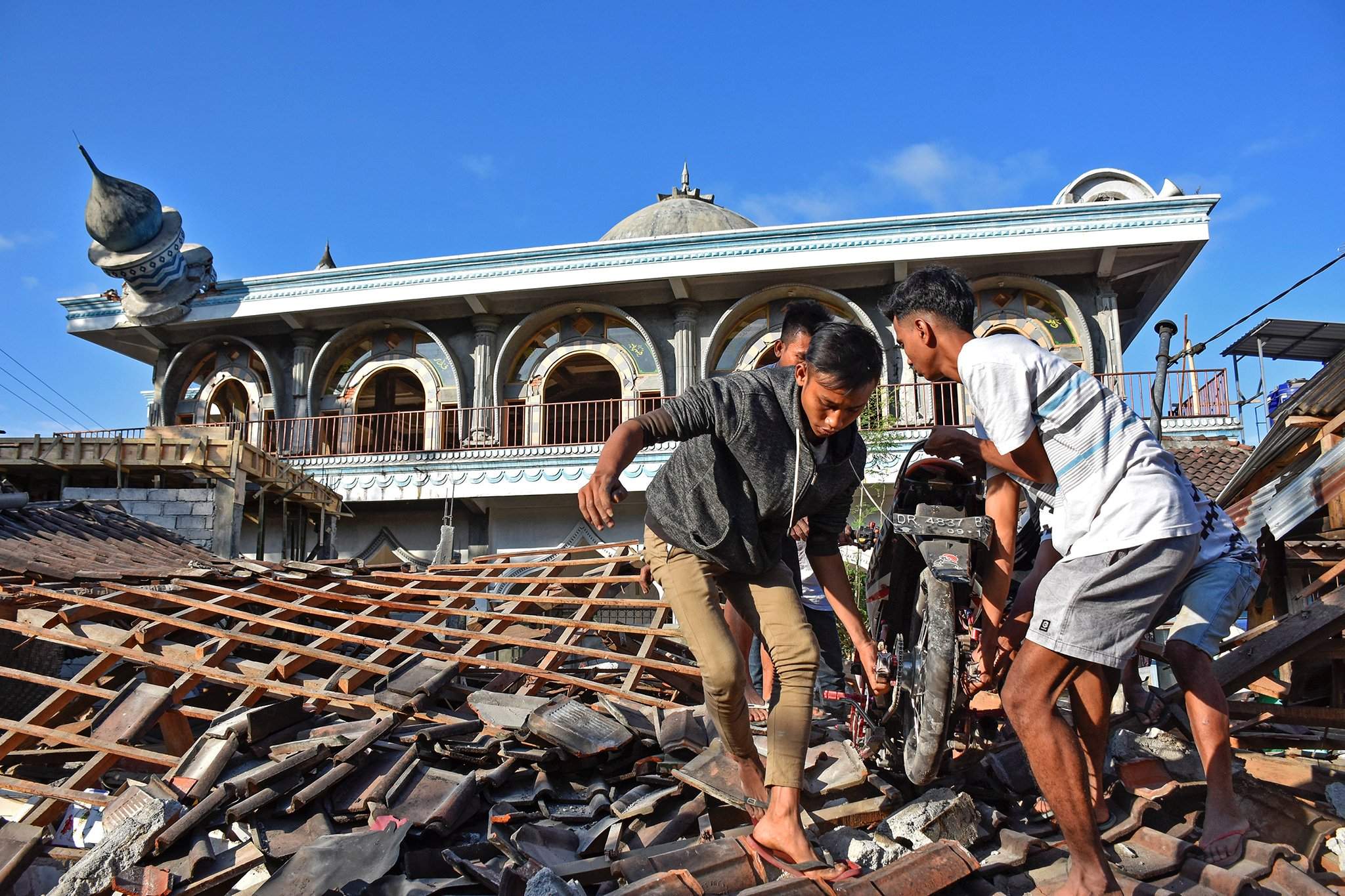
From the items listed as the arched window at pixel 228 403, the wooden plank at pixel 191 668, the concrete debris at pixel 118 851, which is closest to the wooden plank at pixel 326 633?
the wooden plank at pixel 191 668

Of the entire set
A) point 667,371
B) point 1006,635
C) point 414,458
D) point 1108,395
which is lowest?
point 1006,635

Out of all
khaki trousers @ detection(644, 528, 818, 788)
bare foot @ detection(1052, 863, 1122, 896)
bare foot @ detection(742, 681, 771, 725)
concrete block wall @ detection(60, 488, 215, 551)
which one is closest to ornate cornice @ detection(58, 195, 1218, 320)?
concrete block wall @ detection(60, 488, 215, 551)

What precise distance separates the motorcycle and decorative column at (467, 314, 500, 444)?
13073 mm

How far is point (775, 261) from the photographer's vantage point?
1485 centimetres

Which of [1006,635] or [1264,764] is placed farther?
[1264,764]

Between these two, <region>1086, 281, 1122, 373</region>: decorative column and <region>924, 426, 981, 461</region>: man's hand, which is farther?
<region>1086, 281, 1122, 373</region>: decorative column

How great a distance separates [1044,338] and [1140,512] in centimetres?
1342

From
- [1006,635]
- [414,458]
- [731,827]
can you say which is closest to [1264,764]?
[1006,635]

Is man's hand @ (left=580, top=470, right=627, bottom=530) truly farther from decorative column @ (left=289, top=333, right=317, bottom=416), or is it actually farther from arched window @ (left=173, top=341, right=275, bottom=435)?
arched window @ (left=173, top=341, right=275, bottom=435)

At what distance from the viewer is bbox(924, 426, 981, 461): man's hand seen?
9.61ft

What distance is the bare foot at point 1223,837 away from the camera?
8.63 ft

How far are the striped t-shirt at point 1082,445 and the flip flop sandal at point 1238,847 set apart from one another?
36.0 inches

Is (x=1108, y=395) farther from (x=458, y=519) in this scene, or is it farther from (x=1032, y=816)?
(x=458, y=519)

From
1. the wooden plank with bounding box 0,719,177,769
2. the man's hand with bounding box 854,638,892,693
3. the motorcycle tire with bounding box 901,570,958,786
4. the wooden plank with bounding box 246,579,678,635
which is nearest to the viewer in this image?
the motorcycle tire with bounding box 901,570,958,786
